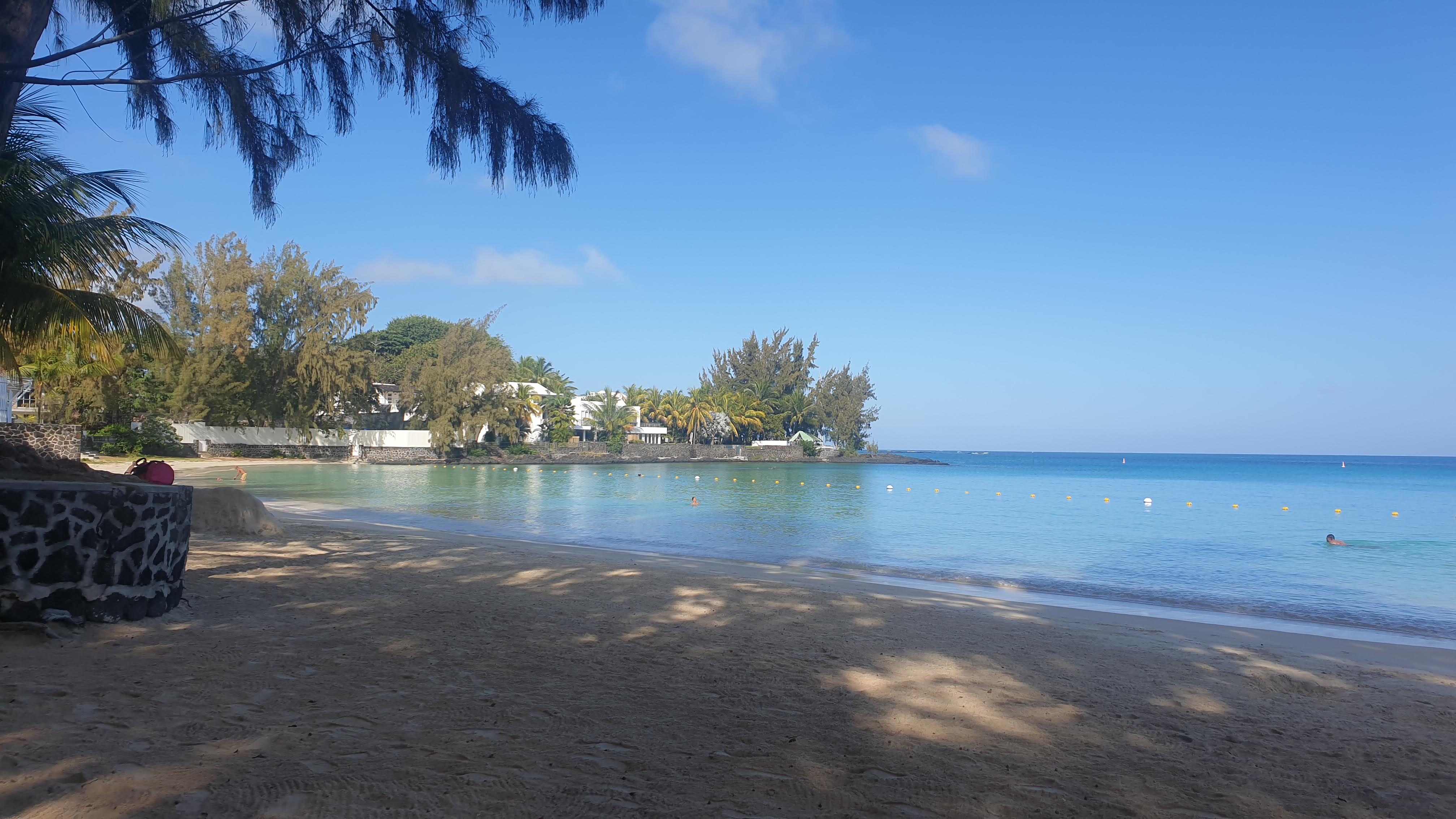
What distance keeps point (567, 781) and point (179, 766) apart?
1.37 m

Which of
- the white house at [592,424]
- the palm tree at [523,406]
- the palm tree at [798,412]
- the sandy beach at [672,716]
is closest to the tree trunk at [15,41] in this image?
the sandy beach at [672,716]

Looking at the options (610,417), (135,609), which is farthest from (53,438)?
(610,417)

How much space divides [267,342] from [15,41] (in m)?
50.2

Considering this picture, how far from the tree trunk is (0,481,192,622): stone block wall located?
2122mm

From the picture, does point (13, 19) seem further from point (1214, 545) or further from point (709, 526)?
point (1214, 545)

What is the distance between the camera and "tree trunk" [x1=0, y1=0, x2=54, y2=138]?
13.9 feet

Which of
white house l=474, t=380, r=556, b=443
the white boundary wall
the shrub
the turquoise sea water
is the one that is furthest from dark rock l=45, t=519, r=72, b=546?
white house l=474, t=380, r=556, b=443

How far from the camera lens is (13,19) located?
4254 millimetres

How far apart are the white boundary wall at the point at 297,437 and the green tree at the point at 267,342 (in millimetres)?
720

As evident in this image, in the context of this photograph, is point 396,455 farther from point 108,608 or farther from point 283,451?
point 108,608

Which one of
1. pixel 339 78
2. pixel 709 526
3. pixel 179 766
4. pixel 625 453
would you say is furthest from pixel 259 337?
pixel 179 766

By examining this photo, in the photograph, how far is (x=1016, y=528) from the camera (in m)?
22.9

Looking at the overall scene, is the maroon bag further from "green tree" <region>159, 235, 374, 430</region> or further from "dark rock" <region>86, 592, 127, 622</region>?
"green tree" <region>159, 235, 374, 430</region>

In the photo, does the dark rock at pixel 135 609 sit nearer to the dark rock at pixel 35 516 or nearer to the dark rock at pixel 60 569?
the dark rock at pixel 60 569
